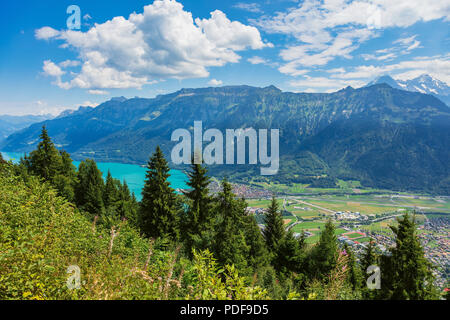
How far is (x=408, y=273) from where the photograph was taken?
31.6ft

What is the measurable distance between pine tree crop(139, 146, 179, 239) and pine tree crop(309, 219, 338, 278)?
1110cm

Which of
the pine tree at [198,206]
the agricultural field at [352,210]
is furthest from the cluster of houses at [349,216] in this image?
the pine tree at [198,206]

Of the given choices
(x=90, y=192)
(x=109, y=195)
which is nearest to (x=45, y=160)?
(x=90, y=192)

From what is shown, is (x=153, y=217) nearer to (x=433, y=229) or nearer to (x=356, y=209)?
(x=433, y=229)

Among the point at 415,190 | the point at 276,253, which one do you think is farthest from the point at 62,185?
the point at 415,190

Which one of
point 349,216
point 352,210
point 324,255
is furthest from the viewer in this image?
point 352,210

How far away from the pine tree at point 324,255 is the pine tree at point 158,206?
11101mm

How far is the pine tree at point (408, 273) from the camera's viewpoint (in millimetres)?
9234

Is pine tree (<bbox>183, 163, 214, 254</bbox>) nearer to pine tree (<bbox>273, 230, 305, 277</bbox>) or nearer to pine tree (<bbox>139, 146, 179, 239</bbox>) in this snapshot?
pine tree (<bbox>139, 146, 179, 239</bbox>)

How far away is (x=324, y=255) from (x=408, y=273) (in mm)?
7629

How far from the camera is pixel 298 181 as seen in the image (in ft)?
619

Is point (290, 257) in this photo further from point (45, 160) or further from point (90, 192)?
point (45, 160)

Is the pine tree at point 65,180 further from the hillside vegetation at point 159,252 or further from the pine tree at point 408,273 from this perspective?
the pine tree at point 408,273
